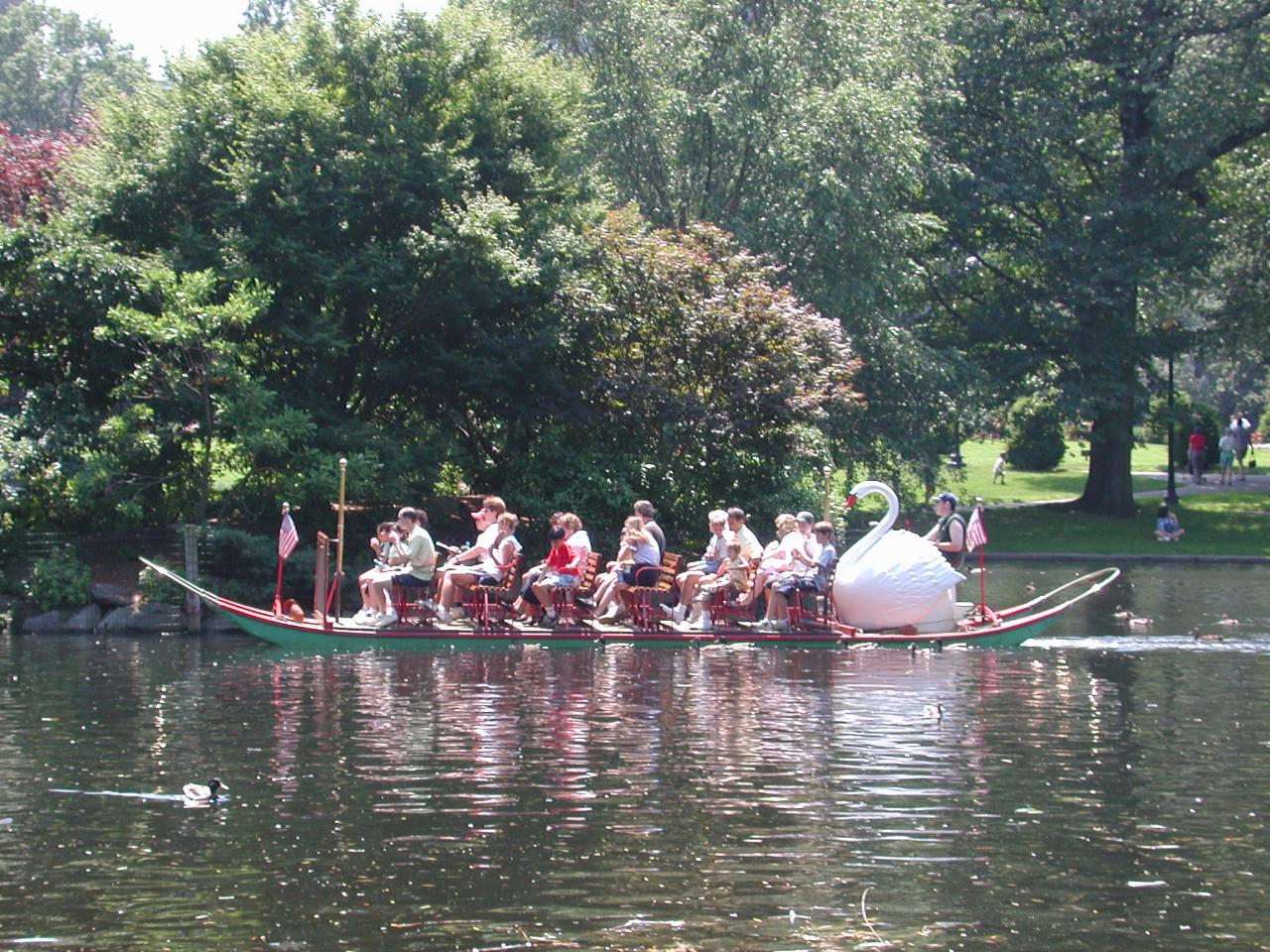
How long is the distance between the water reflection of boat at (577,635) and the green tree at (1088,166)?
20.0m

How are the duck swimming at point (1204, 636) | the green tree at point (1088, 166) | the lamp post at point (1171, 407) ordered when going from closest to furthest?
the duck swimming at point (1204, 636) < the green tree at point (1088, 166) < the lamp post at point (1171, 407)

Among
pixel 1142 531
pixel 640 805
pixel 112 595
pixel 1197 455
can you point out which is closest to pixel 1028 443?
pixel 1197 455

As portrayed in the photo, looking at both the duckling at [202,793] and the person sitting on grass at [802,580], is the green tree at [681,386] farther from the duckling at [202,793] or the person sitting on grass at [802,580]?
the duckling at [202,793]

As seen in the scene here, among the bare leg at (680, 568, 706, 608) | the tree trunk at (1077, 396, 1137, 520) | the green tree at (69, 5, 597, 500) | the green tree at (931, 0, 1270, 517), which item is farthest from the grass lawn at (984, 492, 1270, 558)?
the bare leg at (680, 568, 706, 608)

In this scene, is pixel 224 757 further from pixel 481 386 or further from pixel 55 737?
pixel 481 386

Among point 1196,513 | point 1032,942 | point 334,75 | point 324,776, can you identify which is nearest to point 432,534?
point 334,75

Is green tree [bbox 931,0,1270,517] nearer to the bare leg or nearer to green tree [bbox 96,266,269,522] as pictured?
the bare leg

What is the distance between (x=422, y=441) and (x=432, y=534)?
5.29 feet

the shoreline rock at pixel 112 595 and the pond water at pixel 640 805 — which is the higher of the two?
the shoreline rock at pixel 112 595

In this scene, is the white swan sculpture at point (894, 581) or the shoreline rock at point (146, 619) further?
the shoreline rock at point (146, 619)

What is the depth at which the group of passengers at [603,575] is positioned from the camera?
23.5m

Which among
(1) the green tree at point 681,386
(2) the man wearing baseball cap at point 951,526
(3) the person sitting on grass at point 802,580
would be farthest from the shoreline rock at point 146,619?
(2) the man wearing baseball cap at point 951,526

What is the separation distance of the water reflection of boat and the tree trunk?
22549mm

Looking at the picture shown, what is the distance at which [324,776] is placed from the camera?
14.0 meters
